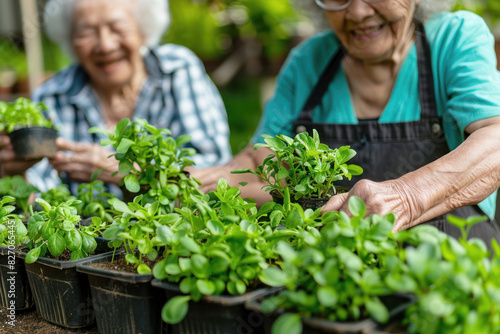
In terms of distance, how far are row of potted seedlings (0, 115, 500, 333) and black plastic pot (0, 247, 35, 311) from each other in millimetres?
67

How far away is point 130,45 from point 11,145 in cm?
90

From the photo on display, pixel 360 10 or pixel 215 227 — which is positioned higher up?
pixel 360 10

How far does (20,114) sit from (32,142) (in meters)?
0.11

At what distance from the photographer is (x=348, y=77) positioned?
185 cm

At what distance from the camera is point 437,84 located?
164 cm

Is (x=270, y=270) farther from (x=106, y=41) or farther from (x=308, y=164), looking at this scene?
(x=106, y=41)

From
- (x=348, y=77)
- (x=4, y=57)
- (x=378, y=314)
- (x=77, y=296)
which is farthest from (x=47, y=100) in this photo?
(x=4, y=57)

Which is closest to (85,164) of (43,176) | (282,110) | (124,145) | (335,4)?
(43,176)

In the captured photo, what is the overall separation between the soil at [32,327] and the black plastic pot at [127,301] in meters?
0.13

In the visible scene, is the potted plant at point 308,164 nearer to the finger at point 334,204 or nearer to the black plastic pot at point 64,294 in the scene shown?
the finger at point 334,204

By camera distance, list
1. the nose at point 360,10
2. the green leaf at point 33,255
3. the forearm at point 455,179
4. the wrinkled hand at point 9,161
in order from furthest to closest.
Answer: the wrinkled hand at point 9,161, the nose at point 360,10, the forearm at point 455,179, the green leaf at point 33,255

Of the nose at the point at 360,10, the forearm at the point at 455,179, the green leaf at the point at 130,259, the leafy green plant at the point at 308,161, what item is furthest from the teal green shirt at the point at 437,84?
the green leaf at the point at 130,259

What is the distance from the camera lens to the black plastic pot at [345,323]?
2.14 feet

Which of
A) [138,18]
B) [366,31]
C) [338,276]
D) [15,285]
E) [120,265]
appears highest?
[138,18]
